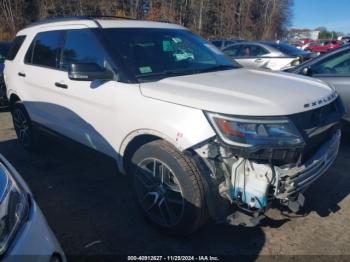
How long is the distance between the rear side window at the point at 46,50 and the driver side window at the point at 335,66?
361 centimetres

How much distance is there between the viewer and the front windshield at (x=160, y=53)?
3.24m

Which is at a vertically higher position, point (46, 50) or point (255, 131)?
point (46, 50)

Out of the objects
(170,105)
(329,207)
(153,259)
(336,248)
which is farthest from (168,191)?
(329,207)

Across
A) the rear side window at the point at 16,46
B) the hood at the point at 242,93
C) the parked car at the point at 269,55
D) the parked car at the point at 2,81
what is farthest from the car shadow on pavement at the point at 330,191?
the parked car at the point at 2,81

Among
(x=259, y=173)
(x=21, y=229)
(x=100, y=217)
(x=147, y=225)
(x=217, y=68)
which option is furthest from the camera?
(x=217, y=68)

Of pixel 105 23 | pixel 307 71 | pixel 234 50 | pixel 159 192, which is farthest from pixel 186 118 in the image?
pixel 234 50

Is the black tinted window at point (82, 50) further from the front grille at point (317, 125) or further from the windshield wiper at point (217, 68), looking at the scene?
the front grille at point (317, 125)

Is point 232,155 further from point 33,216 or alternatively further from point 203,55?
point 203,55

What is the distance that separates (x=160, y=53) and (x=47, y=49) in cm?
164

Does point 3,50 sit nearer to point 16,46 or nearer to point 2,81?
point 2,81

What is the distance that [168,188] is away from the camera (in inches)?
113

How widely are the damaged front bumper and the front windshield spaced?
1.10m

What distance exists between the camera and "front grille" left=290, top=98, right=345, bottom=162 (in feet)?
8.52

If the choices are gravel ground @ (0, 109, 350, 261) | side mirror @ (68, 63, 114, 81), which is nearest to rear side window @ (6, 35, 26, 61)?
gravel ground @ (0, 109, 350, 261)
